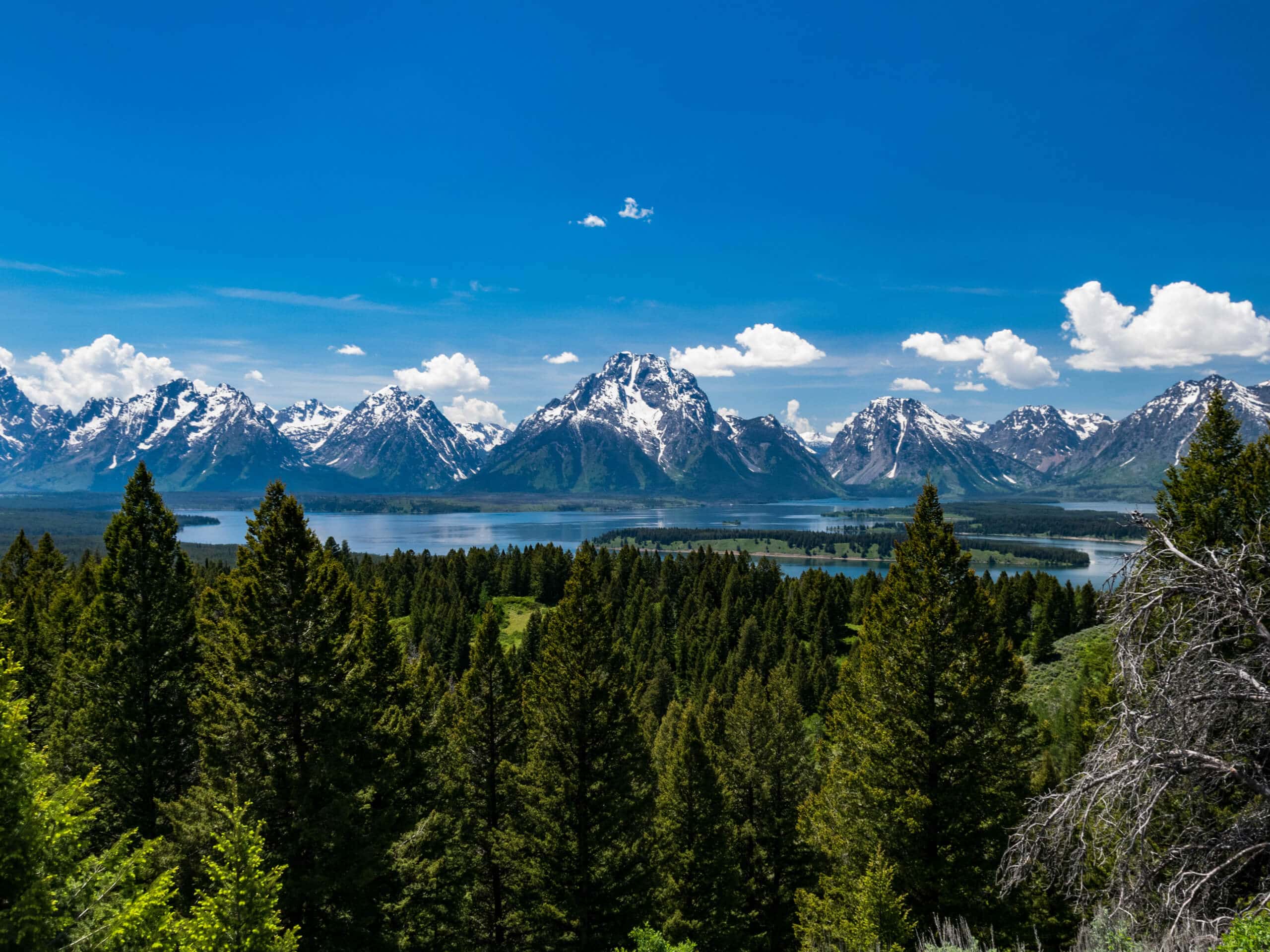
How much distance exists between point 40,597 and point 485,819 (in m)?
34.1

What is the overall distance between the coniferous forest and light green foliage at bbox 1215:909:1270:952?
2.8 inches

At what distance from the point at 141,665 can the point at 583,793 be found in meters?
16.8

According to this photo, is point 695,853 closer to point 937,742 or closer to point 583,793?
point 583,793

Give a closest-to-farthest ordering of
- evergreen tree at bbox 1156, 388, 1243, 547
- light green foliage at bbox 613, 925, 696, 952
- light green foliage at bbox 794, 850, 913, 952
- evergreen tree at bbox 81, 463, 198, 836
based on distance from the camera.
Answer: light green foliage at bbox 613, 925, 696, 952
light green foliage at bbox 794, 850, 913, 952
evergreen tree at bbox 1156, 388, 1243, 547
evergreen tree at bbox 81, 463, 198, 836

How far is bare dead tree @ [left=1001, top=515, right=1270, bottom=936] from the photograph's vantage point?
9.41 meters

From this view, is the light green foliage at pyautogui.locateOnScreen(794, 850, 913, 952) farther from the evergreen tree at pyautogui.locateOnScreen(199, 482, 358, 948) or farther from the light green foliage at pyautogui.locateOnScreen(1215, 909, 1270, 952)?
the evergreen tree at pyautogui.locateOnScreen(199, 482, 358, 948)

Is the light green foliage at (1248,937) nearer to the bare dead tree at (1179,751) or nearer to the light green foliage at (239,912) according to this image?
the bare dead tree at (1179,751)

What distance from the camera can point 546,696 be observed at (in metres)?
24.6

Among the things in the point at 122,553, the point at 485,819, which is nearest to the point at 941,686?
the point at 485,819

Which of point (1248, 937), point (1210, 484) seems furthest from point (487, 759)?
point (1210, 484)

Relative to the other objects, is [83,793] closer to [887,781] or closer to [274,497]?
[274,497]

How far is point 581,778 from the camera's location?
24109 millimetres

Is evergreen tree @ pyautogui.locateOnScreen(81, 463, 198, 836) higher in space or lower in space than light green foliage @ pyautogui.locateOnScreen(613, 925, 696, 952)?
higher

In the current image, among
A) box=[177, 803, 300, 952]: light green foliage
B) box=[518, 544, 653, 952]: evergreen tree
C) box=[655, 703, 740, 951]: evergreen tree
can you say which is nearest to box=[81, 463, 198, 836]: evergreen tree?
box=[518, 544, 653, 952]: evergreen tree
